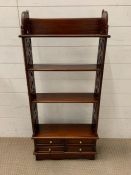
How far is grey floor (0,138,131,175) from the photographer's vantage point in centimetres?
206

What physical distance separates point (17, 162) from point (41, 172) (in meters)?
0.26

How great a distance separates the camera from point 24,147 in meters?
2.33

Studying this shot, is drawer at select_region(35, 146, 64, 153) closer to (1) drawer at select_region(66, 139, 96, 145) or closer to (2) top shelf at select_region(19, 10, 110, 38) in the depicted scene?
(1) drawer at select_region(66, 139, 96, 145)

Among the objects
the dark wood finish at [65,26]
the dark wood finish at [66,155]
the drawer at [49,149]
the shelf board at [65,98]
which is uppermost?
the dark wood finish at [65,26]

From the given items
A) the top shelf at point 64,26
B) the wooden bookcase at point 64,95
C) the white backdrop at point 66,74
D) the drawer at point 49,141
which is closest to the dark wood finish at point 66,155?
the wooden bookcase at point 64,95

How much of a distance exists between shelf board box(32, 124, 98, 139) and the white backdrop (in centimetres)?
11

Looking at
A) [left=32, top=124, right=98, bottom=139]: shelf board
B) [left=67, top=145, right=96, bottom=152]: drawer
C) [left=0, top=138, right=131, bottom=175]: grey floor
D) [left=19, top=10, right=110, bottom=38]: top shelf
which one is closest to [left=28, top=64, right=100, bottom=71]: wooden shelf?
[left=19, top=10, right=110, bottom=38]: top shelf

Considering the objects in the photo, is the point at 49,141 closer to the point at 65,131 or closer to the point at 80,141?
the point at 65,131

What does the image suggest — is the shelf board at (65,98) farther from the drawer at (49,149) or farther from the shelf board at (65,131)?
the drawer at (49,149)

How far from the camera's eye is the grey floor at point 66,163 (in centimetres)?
206

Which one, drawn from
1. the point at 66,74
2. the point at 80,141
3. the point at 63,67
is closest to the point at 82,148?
the point at 80,141

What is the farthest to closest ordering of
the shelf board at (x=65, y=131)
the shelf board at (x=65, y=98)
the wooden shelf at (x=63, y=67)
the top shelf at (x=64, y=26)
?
1. the shelf board at (x=65, y=131)
2. the shelf board at (x=65, y=98)
3. the wooden shelf at (x=63, y=67)
4. the top shelf at (x=64, y=26)

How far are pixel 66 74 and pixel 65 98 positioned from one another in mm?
248

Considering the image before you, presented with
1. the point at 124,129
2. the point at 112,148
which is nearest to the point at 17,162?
the point at 112,148
